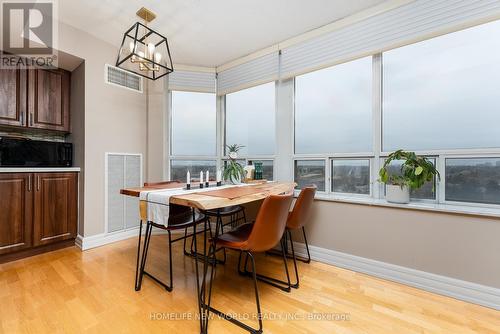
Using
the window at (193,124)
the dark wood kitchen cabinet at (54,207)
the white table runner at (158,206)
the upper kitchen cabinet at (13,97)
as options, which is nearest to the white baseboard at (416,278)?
the white table runner at (158,206)

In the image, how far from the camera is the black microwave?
8.16ft

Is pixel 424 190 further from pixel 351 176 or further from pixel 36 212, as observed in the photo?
pixel 36 212

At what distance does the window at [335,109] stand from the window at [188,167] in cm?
149

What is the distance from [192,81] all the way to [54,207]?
8.22ft

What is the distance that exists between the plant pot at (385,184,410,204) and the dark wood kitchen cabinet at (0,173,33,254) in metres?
3.83

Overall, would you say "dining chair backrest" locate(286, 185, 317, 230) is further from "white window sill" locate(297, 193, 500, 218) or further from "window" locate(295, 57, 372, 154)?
"window" locate(295, 57, 372, 154)

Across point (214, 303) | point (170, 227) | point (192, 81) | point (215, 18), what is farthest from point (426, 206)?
point (192, 81)

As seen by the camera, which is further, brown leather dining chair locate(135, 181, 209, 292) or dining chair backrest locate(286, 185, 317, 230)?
dining chair backrest locate(286, 185, 317, 230)

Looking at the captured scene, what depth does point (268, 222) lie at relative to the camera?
1449 millimetres

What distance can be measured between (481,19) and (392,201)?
64.7 inches

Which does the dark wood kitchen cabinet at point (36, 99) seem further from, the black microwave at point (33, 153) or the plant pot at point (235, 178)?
the plant pot at point (235, 178)

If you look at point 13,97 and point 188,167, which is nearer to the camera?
point 13,97

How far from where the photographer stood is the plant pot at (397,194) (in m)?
2.04

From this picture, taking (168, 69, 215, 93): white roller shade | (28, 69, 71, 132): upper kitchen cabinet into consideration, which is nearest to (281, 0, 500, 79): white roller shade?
(168, 69, 215, 93): white roller shade
